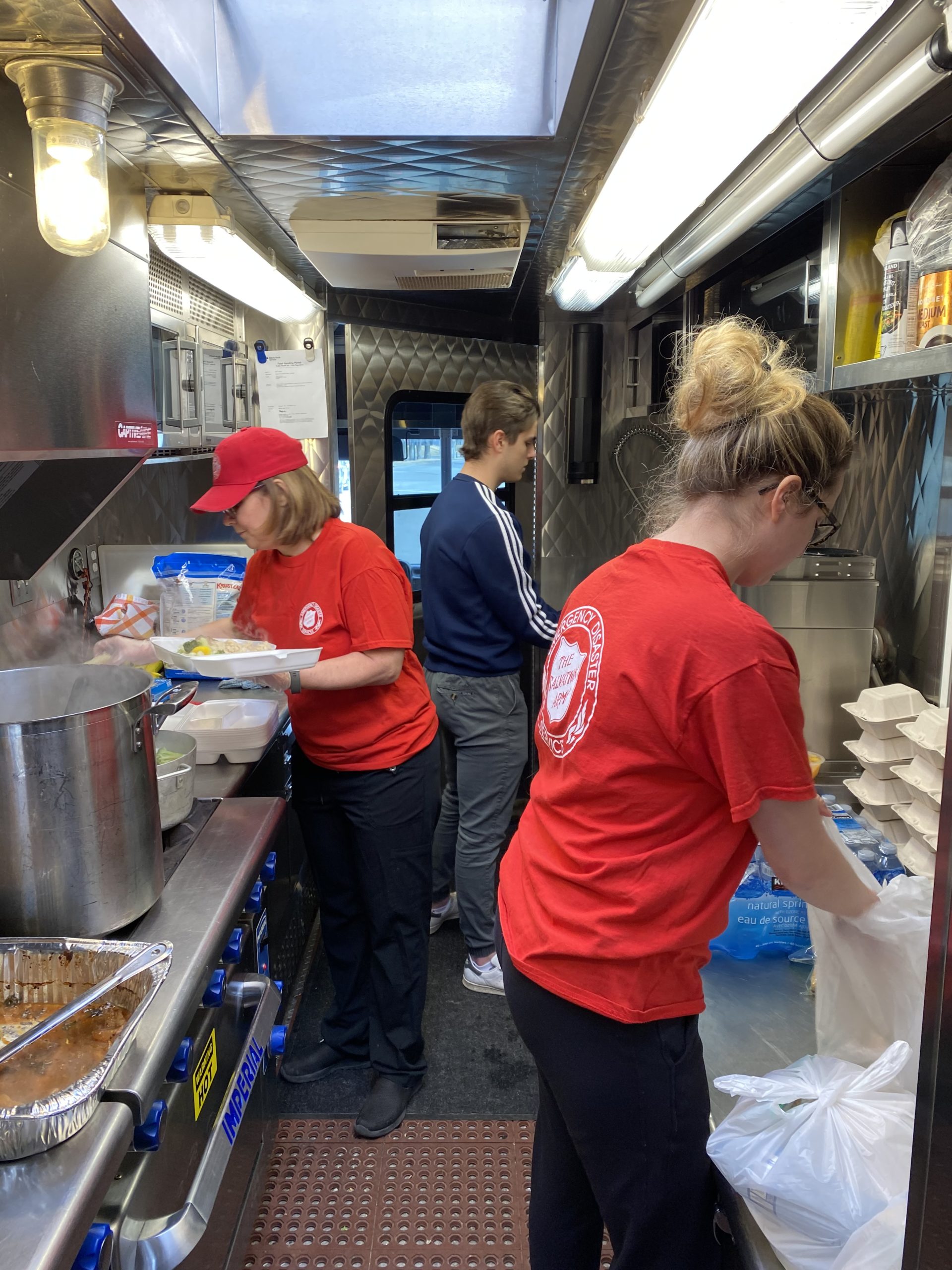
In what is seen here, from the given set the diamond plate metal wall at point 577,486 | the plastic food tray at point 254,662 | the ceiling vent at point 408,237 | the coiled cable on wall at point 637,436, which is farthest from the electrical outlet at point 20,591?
the diamond plate metal wall at point 577,486

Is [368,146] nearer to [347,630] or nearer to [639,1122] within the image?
[347,630]

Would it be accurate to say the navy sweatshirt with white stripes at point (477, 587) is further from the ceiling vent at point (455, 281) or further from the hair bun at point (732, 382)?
the hair bun at point (732, 382)

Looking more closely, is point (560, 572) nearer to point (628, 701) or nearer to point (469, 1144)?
point (469, 1144)

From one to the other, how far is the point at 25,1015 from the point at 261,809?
824mm

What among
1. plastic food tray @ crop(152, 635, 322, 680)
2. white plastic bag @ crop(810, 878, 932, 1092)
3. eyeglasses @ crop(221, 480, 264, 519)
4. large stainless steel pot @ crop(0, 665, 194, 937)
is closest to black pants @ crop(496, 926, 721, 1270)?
white plastic bag @ crop(810, 878, 932, 1092)

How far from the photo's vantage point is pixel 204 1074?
152 cm

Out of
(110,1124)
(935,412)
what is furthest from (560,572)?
(110,1124)

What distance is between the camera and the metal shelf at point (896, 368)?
1.45 m

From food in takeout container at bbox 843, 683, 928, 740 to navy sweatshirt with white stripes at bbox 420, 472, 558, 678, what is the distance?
1.17 meters

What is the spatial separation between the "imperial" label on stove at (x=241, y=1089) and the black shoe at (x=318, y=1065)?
2.65 ft

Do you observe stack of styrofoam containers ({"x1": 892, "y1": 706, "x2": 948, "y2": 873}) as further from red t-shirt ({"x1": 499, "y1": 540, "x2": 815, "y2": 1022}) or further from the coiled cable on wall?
the coiled cable on wall

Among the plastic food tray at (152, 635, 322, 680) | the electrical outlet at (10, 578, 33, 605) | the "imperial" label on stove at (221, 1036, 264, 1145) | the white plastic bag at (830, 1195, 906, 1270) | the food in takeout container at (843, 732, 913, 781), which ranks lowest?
the "imperial" label on stove at (221, 1036, 264, 1145)

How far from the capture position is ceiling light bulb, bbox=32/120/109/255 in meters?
1.76

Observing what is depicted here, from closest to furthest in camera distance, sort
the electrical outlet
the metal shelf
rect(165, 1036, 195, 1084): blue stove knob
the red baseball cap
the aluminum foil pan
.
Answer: the aluminum foil pan, rect(165, 1036, 195, 1084): blue stove knob, the metal shelf, the red baseball cap, the electrical outlet
